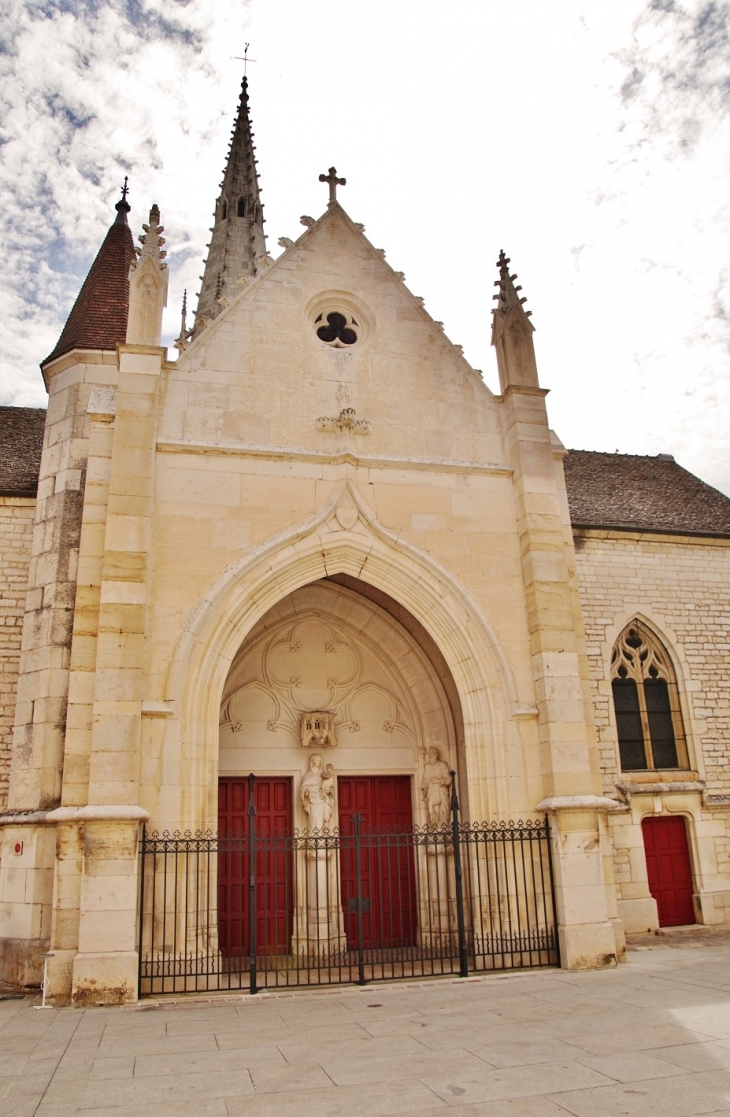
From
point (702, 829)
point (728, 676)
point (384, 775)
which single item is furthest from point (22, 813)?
point (728, 676)

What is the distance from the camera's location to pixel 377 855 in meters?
11.2

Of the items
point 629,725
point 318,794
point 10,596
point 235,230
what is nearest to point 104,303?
point 10,596

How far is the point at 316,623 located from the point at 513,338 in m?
5.09

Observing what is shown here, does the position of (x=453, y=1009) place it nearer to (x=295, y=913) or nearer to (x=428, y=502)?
(x=295, y=913)

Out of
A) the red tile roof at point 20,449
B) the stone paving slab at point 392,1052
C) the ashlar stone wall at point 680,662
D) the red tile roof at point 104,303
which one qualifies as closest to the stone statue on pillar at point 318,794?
the stone paving slab at point 392,1052

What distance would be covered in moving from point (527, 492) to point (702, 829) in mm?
6436

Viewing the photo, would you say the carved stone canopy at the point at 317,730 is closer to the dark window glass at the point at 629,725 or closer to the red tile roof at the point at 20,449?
Result: the dark window glass at the point at 629,725

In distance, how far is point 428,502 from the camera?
1081cm

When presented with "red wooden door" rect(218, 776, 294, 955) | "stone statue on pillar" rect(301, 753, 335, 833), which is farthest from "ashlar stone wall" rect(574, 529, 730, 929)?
"red wooden door" rect(218, 776, 294, 955)

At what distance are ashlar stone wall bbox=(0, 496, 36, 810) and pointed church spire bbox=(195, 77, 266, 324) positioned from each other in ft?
28.4

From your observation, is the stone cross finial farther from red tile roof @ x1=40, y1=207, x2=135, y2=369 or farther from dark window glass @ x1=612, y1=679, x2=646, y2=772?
dark window glass @ x1=612, y1=679, x2=646, y2=772

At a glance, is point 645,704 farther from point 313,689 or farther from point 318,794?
point 318,794

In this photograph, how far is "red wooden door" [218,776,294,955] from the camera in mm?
10586

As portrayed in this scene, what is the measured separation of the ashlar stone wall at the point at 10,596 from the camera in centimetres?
1076
